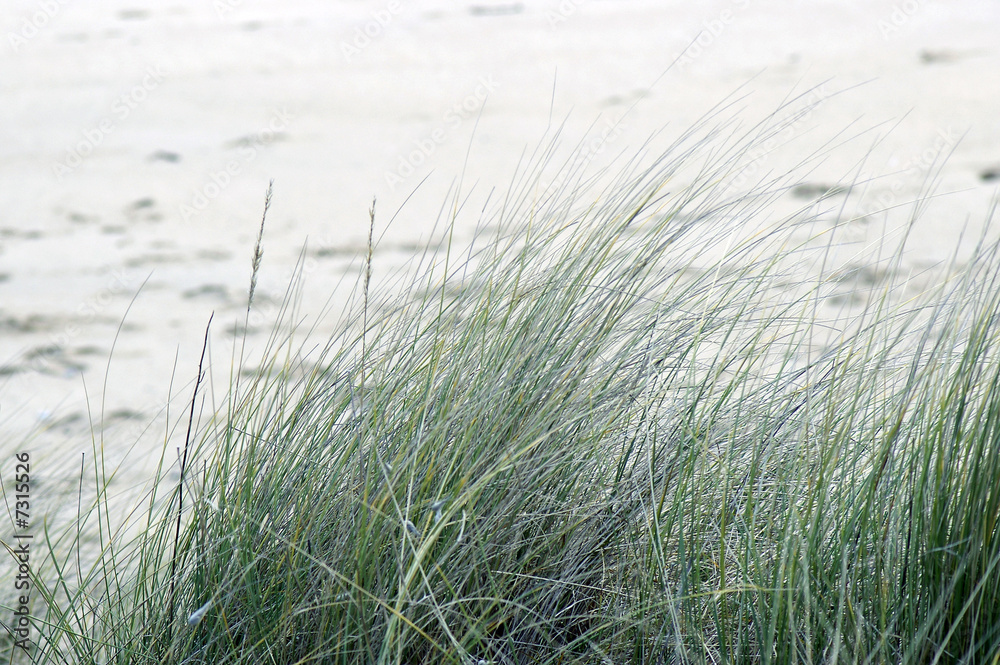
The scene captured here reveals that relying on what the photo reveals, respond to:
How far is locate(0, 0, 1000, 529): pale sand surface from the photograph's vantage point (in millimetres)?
4211

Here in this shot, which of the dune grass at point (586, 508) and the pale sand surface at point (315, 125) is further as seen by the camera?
the pale sand surface at point (315, 125)

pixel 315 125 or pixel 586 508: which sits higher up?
pixel 586 508

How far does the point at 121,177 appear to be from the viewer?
226 inches

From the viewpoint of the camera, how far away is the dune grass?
1.33m

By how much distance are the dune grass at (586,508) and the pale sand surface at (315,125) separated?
1.55 m

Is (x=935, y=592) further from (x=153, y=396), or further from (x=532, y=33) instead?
(x=532, y=33)

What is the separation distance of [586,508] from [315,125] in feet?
17.3

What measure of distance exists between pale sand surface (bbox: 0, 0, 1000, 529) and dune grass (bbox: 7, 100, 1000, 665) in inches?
60.9

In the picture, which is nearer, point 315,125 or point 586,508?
point 586,508

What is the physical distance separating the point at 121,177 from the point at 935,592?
5564mm

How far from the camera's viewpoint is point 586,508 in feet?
5.15

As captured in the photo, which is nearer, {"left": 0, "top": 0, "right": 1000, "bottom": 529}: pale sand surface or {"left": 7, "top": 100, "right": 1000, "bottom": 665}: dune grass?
{"left": 7, "top": 100, "right": 1000, "bottom": 665}: dune grass

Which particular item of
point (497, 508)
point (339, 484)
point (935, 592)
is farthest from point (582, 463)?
point (935, 592)

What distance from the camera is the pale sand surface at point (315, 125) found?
4.21 metres
